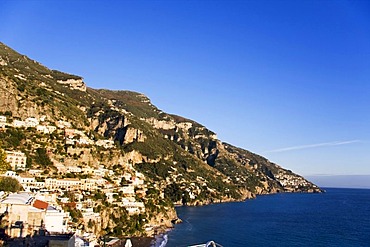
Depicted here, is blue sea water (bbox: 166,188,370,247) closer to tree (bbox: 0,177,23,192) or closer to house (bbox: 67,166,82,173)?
house (bbox: 67,166,82,173)

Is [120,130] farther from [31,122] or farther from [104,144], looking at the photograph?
[31,122]

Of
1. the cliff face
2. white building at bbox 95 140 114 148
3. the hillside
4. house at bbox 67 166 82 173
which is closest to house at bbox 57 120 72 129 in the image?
the hillside

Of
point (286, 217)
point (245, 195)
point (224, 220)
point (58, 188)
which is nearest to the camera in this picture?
point (58, 188)

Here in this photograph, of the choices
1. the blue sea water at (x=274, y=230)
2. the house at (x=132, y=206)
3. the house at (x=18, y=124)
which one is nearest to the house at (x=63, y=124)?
the house at (x=18, y=124)

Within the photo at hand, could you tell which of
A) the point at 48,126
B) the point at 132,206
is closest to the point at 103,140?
the point at 48,126

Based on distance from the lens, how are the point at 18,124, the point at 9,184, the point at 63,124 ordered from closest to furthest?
the point at 9,184
the point at 18,124
the point at 63,124

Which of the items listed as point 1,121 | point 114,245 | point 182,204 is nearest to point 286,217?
point 182,204

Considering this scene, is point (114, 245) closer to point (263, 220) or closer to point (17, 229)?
point (17, 229)

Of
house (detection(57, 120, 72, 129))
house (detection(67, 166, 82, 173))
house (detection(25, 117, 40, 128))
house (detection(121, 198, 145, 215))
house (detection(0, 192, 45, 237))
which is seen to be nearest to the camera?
house (detection(0, 192, 45, 237))
